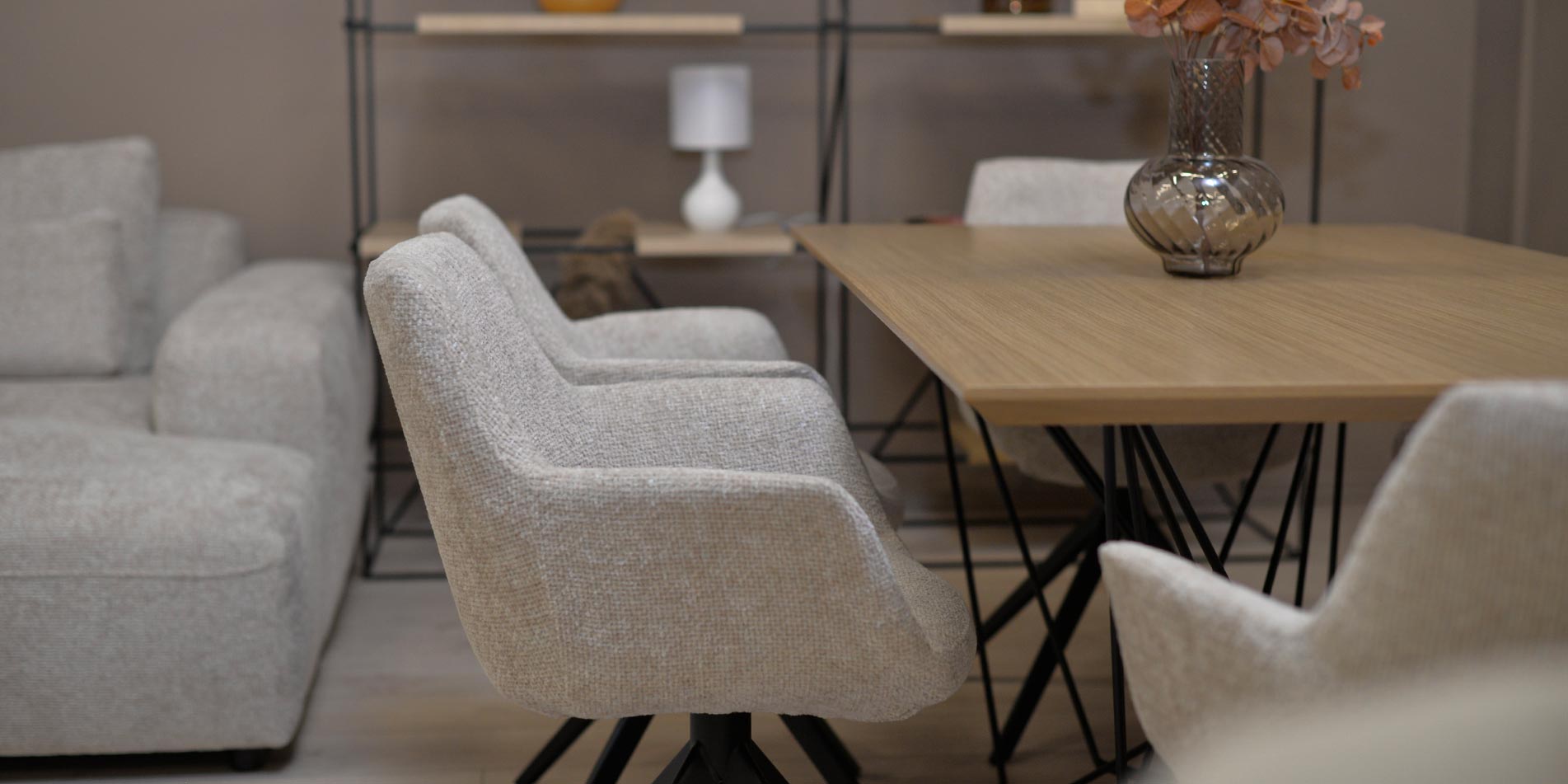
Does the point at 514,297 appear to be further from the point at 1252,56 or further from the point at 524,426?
the point at 1252,56

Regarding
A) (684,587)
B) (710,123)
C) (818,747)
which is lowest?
(818,747)

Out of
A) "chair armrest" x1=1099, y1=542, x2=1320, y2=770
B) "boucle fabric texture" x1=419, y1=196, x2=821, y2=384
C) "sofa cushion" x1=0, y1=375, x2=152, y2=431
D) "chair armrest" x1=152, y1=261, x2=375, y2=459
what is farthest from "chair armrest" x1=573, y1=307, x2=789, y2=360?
"chair armrest" x1=1099, y1=542, x2=1320, y2=770

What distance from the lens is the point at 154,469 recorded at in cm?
210

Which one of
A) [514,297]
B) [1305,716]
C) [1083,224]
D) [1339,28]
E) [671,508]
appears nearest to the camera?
[1305,716]

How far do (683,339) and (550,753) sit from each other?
2.15 feet

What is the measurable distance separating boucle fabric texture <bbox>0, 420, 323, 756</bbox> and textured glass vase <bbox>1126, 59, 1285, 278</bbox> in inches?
48.9

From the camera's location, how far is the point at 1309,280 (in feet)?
5.62

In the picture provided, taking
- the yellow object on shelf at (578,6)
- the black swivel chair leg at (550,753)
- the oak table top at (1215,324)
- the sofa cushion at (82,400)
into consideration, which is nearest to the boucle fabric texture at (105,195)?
the sofa cushion at (82,400)

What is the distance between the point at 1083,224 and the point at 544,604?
172cm

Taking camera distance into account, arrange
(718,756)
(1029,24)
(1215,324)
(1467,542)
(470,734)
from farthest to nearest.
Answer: (1029,24), (470,734), (718,756), (1215,324), (1467,542)

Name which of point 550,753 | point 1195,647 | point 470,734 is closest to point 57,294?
point 470,734

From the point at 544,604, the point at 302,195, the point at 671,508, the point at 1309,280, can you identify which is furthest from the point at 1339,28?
the point at 302,195

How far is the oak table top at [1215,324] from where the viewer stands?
1024mm

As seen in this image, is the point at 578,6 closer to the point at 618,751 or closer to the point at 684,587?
the point at 618,751
